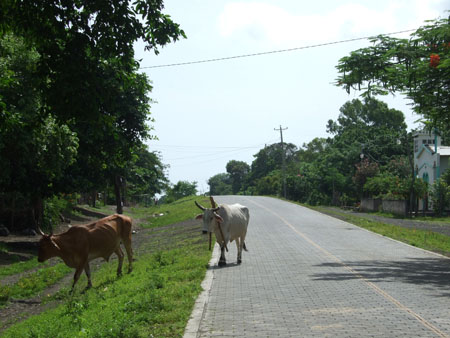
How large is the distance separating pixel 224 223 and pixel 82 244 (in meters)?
3.84

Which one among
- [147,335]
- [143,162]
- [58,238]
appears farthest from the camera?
[143,162]

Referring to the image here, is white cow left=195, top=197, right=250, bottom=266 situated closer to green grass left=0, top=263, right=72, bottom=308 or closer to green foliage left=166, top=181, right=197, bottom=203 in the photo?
green grass left=0, top=263, right=72, bottom=308

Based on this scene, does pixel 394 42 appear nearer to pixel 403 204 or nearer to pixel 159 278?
pixel 159 278

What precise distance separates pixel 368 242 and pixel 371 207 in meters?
33.9

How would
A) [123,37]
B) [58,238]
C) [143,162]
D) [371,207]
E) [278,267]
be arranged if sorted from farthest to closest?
[143,162], [371,207], [278,267], [58,238], [123,37]

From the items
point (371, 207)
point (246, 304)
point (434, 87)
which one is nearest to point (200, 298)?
point (246, 304)

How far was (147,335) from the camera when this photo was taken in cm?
822

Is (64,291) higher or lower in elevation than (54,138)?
lower

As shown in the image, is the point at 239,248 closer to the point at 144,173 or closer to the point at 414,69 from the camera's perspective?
the point at 414,69

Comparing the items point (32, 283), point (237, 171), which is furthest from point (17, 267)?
point (237, 171)

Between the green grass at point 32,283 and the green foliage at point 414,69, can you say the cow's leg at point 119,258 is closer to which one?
the green grass at point 32,283

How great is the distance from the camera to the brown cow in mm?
13891

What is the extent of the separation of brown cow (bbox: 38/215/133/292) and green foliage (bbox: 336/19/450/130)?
7.98 m

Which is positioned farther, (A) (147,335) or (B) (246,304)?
(B) (246,304)
